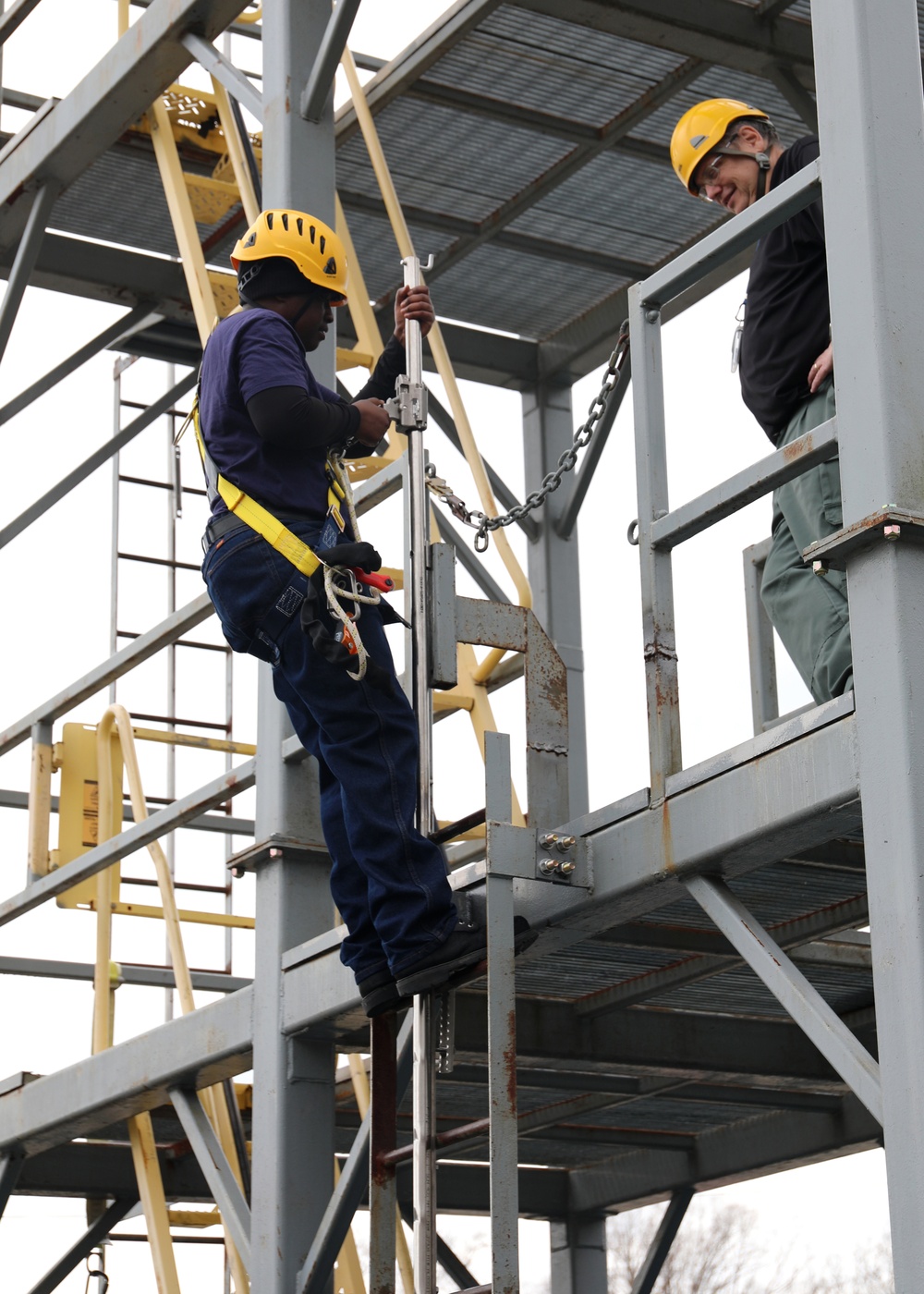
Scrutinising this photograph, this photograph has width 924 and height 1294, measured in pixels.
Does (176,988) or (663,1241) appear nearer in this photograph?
(176,988)

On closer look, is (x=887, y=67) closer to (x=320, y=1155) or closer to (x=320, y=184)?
(x=320, y=184)

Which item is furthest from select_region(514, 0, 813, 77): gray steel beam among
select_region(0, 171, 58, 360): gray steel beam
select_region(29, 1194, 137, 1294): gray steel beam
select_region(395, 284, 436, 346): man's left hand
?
select_region(29, 1194, 137, 1294): gray steel beam

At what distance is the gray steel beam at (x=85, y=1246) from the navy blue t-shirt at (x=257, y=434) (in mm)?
5087

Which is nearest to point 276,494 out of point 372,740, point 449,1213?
point 372,740

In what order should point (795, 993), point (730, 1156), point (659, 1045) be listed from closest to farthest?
point (795, 993)
point (659, 1045)
point (730, 1156)

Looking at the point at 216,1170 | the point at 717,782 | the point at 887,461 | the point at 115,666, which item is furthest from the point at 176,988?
the point at 887,461

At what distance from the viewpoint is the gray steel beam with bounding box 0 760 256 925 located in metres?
7.29

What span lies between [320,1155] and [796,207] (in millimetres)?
3536

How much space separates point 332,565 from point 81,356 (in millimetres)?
6420

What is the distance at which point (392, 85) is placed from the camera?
10367 mm

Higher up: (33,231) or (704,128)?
(33,231)

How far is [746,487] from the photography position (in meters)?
4.86

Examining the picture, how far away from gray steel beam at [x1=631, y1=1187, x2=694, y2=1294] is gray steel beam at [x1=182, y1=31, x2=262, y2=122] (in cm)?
593

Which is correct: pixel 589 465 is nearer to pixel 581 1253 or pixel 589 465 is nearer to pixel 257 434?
pixel 581 1253
